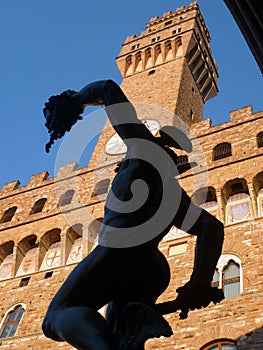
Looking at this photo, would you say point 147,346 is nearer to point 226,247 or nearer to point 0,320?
point 226,247

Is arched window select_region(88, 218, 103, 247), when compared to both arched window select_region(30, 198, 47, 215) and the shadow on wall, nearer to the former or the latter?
arched window select_region(30, 198, 47, 215)

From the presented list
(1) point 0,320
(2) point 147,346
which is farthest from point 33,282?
(2) point 147,346

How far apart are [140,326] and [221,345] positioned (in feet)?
30.1

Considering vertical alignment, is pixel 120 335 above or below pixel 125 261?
below

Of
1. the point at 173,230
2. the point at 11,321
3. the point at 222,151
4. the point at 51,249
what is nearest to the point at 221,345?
the point at 173,230

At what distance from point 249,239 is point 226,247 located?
55 cm

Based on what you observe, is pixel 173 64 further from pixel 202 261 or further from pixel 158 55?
pixel 202 261

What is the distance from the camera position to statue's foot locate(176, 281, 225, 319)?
2670 mm

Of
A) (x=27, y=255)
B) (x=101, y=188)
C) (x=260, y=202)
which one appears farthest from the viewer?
(x=101, y=188)

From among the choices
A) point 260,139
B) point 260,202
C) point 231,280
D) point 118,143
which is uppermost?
point 118,143

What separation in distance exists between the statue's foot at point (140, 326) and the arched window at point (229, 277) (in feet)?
32.6

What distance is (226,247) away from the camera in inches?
520

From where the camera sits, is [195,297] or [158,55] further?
[158,55]

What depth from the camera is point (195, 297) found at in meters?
2.68
